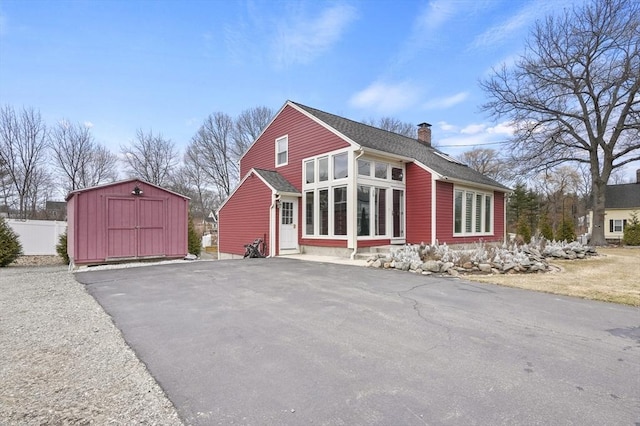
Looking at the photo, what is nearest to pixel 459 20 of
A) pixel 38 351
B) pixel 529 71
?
pixel 529 71

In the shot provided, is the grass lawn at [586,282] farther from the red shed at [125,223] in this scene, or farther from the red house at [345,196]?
the red shed at [125,223]

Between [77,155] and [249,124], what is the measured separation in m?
15.1

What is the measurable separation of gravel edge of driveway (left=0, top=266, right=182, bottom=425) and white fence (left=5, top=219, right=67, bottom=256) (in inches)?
599

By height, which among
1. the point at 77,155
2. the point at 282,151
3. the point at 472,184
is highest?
the point at 77,155

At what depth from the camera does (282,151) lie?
14828 mm

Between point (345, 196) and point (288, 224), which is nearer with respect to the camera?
point (345, 196)

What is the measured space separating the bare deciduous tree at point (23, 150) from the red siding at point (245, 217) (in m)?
19.2

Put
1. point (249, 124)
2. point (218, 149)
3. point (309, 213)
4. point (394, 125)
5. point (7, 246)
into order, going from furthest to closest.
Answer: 1. point (394, 125)
2. point (218, 149)
3. point (249, 124)
4. point (309, 213)
5. point (7, 246)

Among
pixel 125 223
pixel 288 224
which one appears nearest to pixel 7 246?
pixel 125 223

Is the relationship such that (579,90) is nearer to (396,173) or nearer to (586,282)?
(396,173)

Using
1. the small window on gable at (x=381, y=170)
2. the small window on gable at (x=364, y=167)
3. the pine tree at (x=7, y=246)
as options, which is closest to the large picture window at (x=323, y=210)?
the small window on gable at (x=364, y=167)

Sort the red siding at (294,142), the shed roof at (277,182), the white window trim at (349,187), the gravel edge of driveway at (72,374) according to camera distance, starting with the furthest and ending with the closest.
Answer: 1. the shed roof at (277,182)
2. the red siding at (294,142)
3. the white window trim at (349,187)
4. the gravel edge of driveway at (72,374)

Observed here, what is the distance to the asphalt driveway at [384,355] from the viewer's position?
212cm

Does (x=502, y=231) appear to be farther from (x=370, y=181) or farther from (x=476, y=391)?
(x=476, y=391)
